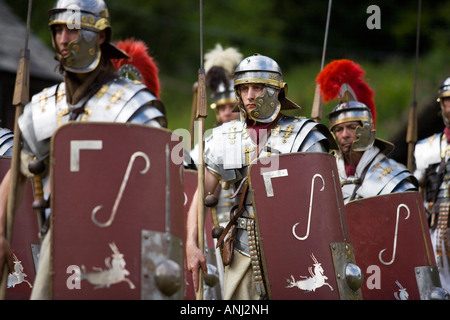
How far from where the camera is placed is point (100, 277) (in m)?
5.46

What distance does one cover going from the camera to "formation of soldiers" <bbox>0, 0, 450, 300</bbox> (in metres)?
5.52

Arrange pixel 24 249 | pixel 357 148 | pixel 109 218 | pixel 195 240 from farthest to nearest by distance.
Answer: pixel 357 148
pixel 24 249
pixel 195 240
pixel 109 218

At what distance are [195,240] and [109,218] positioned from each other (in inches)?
52.7

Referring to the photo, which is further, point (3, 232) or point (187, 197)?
point (187, 197)

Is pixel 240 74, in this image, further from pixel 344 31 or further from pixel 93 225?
pixel 344 31

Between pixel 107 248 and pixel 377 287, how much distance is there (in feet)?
10.1

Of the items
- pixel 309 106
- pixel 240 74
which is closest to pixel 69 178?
pixel 240 74

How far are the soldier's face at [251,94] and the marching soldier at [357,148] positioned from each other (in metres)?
1.84

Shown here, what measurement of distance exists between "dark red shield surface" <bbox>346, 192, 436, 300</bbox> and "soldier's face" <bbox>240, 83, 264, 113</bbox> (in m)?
1.36

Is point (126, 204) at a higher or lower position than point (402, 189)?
lower

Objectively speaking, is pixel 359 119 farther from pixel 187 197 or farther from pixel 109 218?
pixel 109 218

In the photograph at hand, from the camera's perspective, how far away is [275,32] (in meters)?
24.2

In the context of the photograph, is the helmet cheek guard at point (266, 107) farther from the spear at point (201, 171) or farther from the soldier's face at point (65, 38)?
the soldier's face at point (65, 38)

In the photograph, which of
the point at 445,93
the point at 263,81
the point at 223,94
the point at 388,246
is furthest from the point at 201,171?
the point at 223,94
